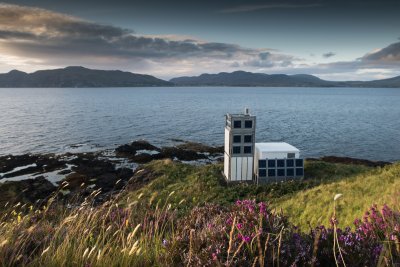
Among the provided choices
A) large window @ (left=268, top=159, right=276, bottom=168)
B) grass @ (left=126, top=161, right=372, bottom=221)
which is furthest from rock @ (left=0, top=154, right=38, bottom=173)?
large window @ (left=268, top=159, right=276, bottom=168)

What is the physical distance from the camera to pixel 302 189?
27703mm

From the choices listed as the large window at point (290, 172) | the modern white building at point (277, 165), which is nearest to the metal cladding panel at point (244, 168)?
the modern white building at point (277, 165)

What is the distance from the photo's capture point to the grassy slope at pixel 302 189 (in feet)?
49.7

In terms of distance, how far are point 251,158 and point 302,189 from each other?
691 cm

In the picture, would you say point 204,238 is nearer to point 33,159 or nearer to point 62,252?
point 62,252

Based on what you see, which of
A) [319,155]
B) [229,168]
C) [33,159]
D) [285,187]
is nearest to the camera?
[285,187]

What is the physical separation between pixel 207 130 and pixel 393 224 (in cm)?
7573

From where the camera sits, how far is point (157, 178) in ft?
123

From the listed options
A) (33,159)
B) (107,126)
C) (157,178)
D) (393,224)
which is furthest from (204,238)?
(107,126)

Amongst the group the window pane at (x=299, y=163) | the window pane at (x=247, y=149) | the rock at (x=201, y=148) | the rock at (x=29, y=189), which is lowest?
the rock at (x=29, y=189)

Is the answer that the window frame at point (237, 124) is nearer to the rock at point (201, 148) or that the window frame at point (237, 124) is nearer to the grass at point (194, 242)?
the rock at point (201, 148)


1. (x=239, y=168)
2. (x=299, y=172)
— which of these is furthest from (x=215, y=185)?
(x=299, y=172)

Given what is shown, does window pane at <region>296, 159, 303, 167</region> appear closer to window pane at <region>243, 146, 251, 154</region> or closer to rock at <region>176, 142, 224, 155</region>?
window pane at <region>243, 146, 251, 154</region>

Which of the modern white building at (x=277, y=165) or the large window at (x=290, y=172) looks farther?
the large window at (x=290, y=172)
